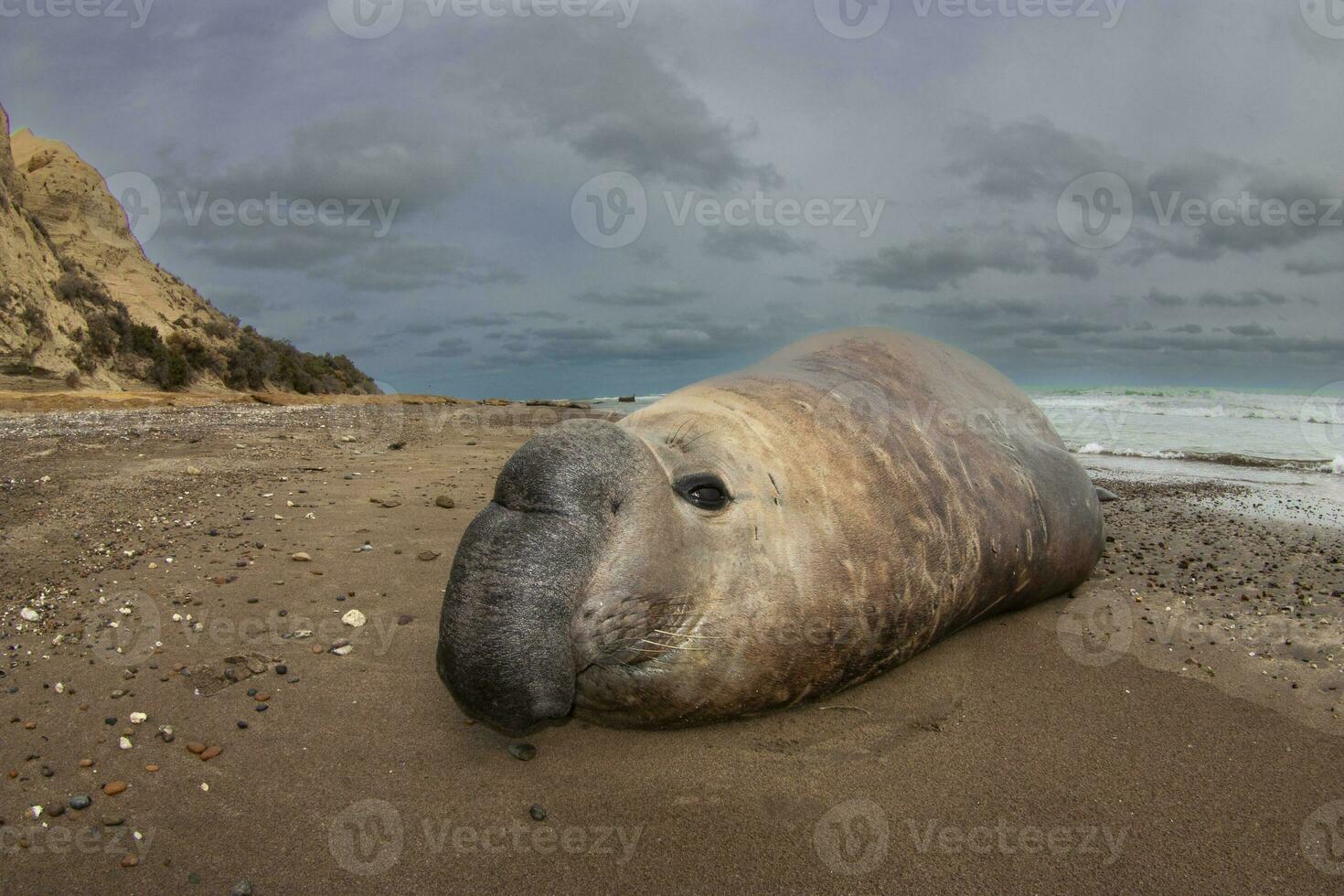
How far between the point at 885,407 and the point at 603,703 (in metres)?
2.14

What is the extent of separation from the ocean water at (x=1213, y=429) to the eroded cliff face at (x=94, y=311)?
11.9 metres

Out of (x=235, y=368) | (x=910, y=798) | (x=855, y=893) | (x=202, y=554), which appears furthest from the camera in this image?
(x=235, y=368)

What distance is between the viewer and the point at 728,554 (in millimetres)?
3043

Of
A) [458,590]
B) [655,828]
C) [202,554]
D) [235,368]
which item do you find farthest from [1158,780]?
[235,368]

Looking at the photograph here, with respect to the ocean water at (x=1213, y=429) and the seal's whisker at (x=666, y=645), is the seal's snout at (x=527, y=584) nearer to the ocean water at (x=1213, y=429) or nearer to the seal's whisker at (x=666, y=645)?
the seal's whisker at (x=666, y=645)

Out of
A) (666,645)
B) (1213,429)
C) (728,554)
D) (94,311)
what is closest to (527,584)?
(666,645)

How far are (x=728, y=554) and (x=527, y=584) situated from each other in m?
0.79

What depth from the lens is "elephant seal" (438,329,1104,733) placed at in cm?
273

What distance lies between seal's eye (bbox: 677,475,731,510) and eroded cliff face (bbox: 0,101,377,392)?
1837 centimetres

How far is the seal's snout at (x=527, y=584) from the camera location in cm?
268

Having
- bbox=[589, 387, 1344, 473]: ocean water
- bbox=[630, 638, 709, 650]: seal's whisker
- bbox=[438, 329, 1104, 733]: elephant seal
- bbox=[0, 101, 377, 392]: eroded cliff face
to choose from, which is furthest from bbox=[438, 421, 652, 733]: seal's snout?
bbox=[0, 101, 377, 392]: eroded cliff face

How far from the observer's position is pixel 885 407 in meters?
4.17

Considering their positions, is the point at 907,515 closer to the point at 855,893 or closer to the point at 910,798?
the point at 910,798

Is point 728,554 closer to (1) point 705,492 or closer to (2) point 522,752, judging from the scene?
(1) point 705,492
